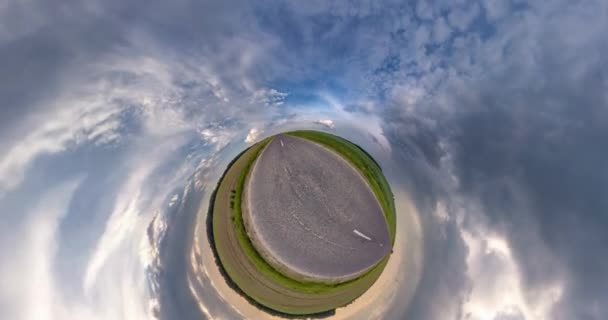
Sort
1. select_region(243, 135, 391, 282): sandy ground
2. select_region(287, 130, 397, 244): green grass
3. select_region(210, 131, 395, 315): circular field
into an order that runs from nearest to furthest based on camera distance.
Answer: select_region(243, 135, 391, 282): sandy ground
select_region(210, 131, 395, 315): circular field
select_region(287, 130, 397, 244): green grass

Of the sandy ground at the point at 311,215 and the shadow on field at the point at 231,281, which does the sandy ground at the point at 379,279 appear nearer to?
the shadow on field at the point at 231,281

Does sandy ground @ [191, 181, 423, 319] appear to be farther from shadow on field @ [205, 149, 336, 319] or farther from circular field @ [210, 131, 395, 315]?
circular field @ [210, 131, 395, 315]

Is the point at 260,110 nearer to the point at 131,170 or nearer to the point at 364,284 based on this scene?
the point at 131,170

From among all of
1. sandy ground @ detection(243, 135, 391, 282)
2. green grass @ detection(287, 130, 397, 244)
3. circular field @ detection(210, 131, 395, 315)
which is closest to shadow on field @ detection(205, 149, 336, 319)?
circular field @ detection(210, 131, 395, 315)

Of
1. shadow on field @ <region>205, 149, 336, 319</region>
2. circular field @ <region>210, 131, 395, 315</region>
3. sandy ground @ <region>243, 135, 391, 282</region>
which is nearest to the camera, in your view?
sandy ground @ <region>243, 135, 391, 282</region>

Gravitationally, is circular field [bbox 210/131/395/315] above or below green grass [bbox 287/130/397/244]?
below

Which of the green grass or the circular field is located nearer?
the circular field
